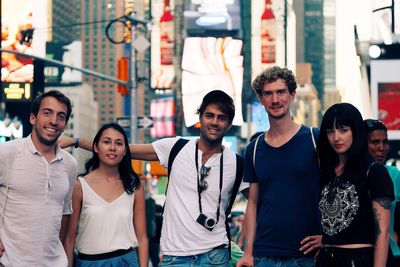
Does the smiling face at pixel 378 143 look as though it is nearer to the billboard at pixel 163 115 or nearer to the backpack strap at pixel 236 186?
the backpack strap at pixel 236 186

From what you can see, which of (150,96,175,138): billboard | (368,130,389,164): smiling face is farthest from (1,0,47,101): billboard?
(368,130,389,164): smiling face

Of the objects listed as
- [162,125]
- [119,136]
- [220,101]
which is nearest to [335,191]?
[220,101]

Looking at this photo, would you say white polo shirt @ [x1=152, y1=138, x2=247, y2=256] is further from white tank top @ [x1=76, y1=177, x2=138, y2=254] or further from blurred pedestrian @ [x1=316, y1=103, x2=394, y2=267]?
blurred pedestrian @ [x1=316, y1=103, x2=394, y2=267]

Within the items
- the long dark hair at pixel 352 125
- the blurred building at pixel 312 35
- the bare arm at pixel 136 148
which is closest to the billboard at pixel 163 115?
the bare arm at pixel 136 148

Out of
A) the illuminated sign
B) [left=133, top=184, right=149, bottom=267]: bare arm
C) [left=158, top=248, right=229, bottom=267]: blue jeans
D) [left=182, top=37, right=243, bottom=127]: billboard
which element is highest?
[left=182, top=37, right=243, bottom=127]: billboard

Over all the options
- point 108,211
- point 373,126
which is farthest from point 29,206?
point 373,126

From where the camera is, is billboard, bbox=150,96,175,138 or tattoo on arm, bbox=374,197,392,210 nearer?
tattoo on arm, bbox=374,197,392,210

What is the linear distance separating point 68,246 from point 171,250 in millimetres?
782

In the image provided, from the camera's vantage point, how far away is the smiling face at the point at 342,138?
6.63m

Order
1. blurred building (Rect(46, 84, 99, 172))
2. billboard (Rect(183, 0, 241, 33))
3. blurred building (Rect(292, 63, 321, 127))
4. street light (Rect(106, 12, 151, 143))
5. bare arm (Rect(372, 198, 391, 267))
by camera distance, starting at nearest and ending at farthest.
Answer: bare arm (Rect(372, 198, 391, 267)) < street light (Rect(106, 12, 151, 143)) < billboard (Rect(183, 0, 241, 33)) < blurred building (Rect(292, 63, 321, 127)) < blurred building (Rect(46, 84, 99, 172))

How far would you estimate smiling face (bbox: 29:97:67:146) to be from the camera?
748 cm

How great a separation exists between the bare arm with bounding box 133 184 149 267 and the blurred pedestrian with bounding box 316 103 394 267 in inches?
71.0

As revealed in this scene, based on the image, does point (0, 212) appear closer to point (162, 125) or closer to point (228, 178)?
point (228, 178)

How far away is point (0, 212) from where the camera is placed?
7.27 meters
